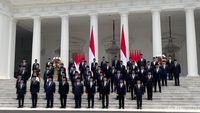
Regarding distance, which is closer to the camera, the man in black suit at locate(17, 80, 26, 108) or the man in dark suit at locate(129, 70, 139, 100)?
the man in black suit at locate(17, 80, 26, 108)

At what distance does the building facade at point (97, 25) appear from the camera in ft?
86.5

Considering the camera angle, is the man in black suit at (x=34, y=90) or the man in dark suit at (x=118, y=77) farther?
the man in dark suit at (x=118, y=77)

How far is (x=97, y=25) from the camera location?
28.2 metres

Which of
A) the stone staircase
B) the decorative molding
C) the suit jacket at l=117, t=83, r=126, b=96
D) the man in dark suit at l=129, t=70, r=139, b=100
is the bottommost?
the stone staircase

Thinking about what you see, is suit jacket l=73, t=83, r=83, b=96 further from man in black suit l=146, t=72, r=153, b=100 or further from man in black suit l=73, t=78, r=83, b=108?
man in black suit l=146, t=72, r=153, b=100

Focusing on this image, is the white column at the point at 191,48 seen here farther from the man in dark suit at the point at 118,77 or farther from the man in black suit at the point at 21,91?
the man in black suit at the point at 21,91

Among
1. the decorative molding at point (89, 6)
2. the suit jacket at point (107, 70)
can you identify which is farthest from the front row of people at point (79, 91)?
the decorative molding at point (89, 6)

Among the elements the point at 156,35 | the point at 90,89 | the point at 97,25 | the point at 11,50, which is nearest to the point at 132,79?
the point at 90,89

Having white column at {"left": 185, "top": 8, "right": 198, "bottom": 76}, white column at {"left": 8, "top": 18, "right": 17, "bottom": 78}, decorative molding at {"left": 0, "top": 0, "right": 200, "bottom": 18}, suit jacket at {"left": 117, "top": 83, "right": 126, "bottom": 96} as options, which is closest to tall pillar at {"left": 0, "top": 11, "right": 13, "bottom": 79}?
white column at {"left": 8, "top": 18, "right": 17, "bottom": 78}

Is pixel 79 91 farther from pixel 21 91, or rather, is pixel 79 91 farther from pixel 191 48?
pixel 191 48

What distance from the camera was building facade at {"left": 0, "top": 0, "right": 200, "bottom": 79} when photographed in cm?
2636

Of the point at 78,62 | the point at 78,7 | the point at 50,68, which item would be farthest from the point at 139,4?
the point at 50,68

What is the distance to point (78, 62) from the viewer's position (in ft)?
71.9

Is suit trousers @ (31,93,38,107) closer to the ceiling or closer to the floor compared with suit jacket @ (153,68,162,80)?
closer to the floor
